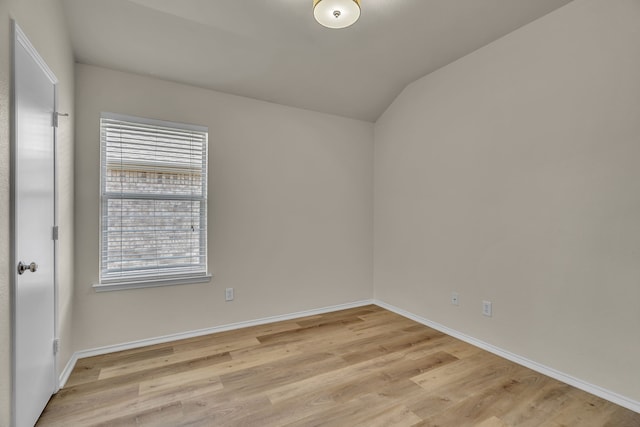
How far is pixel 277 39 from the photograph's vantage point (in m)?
2.65

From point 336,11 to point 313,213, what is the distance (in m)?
2.24

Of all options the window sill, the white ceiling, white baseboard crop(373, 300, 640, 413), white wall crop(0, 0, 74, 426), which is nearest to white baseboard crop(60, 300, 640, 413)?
white baseboard crop(373, 300, 640, 413)

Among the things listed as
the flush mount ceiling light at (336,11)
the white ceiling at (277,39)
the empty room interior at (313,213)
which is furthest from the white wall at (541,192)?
the flush mount ceiling light at (336,11)

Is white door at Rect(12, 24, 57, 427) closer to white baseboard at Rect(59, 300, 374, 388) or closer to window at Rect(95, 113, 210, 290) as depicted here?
white baseboard at Rect(59, 300, 374, 388)

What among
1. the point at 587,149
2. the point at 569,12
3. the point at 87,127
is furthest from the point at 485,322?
the point at 87,127

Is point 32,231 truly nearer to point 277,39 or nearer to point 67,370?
point 67,370

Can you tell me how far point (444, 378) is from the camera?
2.33 metres

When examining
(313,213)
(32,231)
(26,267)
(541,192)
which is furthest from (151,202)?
(541,192)

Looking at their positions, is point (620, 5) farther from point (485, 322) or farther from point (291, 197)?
point (291, 197)

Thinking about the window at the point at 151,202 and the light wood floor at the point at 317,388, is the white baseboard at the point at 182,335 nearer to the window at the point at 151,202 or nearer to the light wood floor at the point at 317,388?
the light wood floor at the point at 317,388

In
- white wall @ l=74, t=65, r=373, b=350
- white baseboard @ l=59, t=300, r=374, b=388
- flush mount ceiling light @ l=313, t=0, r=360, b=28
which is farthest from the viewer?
white wall @ l=74, t=65, r=373, b=350

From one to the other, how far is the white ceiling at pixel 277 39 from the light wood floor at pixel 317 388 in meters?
2.54

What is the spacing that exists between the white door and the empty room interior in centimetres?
2

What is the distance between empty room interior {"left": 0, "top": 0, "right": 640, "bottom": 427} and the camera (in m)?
1.94
